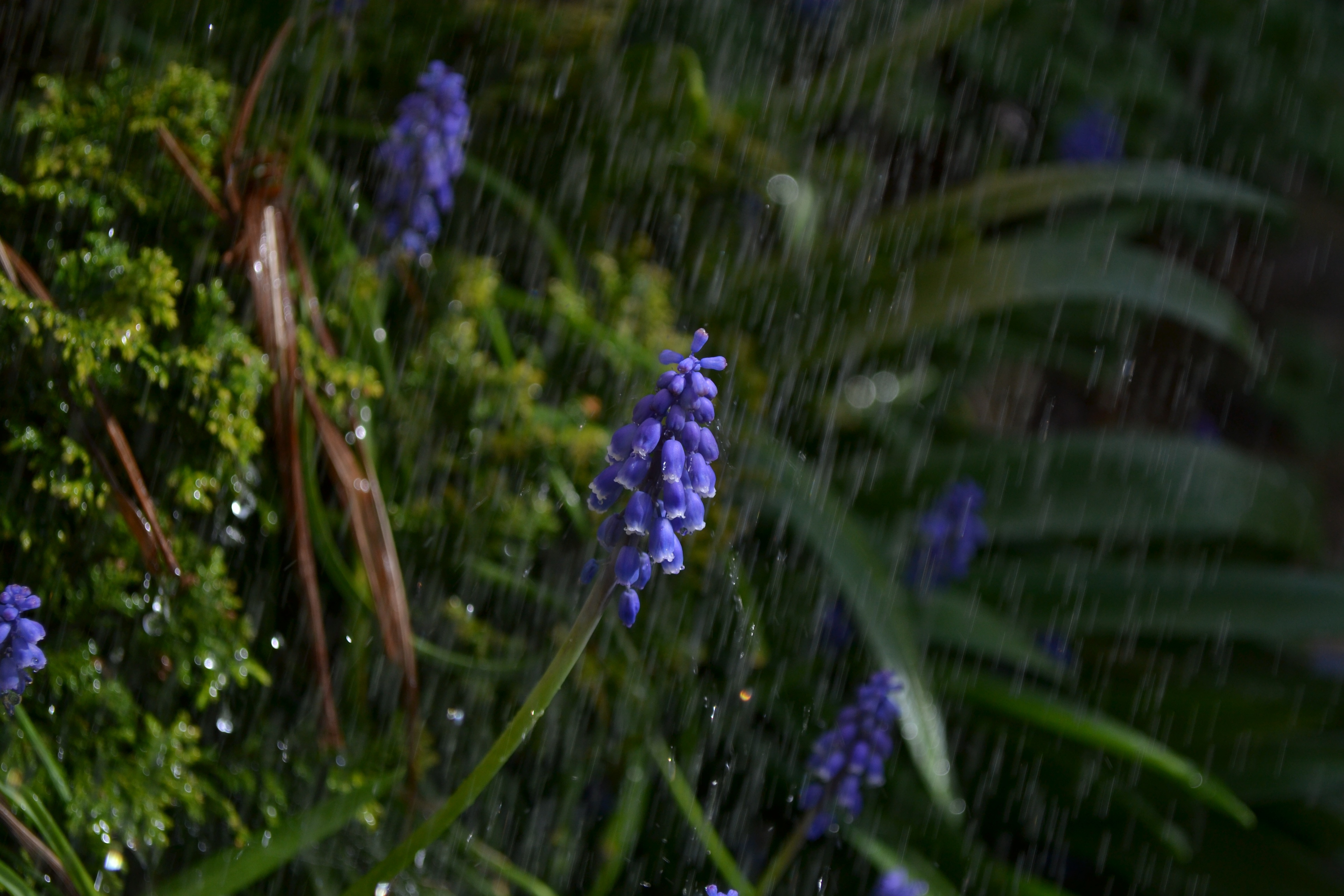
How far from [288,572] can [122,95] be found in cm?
56

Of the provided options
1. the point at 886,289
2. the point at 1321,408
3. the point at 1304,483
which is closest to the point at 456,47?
the point at 886,289

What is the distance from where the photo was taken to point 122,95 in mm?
1145

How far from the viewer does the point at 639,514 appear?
0.76m

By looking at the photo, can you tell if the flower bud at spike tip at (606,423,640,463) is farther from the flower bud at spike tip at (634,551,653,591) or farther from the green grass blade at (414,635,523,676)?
the green grass blade at (414,635,523,676)

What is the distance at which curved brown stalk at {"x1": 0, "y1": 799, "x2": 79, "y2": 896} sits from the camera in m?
0.83

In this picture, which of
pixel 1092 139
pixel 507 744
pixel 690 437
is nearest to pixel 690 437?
pixel 690 437

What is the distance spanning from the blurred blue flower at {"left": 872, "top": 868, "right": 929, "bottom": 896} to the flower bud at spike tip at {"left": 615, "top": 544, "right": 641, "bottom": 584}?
0.70 m

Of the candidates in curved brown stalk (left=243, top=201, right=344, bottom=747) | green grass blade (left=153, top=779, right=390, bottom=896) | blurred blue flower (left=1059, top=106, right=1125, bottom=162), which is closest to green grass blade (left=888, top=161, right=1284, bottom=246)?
blurred blue flower (left=1059, top=106, right=1125, bottom=162)

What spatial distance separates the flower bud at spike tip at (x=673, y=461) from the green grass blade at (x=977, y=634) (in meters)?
0.96

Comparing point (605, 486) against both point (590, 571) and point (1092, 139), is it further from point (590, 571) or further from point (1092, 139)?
point (1092, 139)

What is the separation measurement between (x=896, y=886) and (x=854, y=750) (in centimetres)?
21

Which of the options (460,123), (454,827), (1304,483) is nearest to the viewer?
(454,827)

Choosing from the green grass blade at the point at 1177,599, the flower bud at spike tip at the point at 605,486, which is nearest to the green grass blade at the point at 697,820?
the flower bud at spike tip at the point at 605,486

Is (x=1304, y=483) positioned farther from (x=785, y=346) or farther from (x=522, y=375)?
(x=522, y=375)
